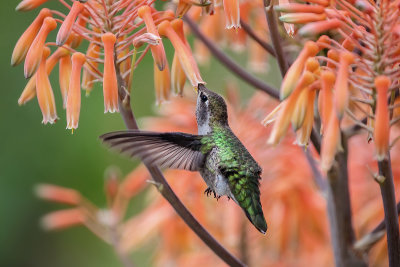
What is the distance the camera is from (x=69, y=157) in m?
5.51

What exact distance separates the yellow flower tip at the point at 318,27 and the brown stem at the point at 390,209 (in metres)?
0.36

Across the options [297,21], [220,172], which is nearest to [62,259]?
[220,172]

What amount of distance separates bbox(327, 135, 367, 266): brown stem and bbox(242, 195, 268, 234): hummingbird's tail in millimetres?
264

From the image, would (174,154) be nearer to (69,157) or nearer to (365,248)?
(365,248)

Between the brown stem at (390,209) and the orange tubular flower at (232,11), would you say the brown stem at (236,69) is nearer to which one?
the orange tubular flower at (232,11)

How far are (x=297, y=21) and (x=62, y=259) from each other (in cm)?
428

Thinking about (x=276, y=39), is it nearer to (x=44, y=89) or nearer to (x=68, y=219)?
(x=44, y=89)

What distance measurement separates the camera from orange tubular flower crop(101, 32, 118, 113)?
1972 millimetres

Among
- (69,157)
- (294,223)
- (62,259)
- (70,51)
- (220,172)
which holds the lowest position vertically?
(62,259)

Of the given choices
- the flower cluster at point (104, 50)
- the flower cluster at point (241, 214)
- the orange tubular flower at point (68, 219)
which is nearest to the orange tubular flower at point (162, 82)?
the flower cluster at point (104, 50)

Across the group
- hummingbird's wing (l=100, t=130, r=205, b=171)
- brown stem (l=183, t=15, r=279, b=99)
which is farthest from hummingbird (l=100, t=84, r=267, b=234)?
brown stem (l=183, t=15, r=279, b=99)

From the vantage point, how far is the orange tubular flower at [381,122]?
1.68m

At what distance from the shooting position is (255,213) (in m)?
2.21

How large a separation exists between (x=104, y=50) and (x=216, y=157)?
1.74 ft
